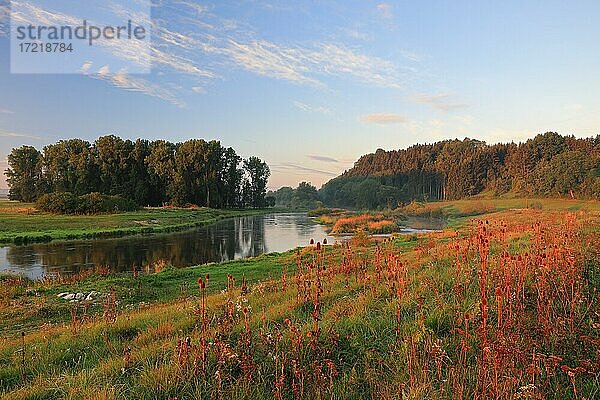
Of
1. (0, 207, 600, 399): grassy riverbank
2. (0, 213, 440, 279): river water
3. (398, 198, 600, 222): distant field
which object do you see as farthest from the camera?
(398, 198, 600, 222): distant field

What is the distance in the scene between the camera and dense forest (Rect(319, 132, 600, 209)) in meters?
78.2

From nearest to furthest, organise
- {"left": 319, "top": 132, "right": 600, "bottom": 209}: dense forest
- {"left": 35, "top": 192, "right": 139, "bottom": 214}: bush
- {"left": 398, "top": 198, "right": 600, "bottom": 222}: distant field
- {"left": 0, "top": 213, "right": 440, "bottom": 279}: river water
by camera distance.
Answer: {"left": 0, "top": 213, "right": 440, "bottom": 279}: river water < {"left": 35, "top": 192, "right": 139, "bottom": 214}: bush < {"left": 398, "top": 198, "right": 600, "bottom": 222}: distant field < {"left": 319, "top": 132, "right": 600, "bottom": 209}: dense forest

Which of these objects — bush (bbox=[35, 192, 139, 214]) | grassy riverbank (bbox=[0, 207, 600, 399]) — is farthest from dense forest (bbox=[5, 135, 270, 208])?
grassy riverbank (bbox=[0, 207, 600, 399])

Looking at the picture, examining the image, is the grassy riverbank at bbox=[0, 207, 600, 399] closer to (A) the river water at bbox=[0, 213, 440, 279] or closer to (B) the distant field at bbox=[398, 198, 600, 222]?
(A) the river water at bbox=[0, 213, 440, 279]

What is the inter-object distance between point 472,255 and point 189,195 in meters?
86.2

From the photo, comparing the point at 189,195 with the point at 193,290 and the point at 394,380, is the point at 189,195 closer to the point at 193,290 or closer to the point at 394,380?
the point at 193,290

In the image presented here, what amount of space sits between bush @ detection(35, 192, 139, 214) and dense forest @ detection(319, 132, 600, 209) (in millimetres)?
74617

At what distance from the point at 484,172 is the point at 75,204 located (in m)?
114

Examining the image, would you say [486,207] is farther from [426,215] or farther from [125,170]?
[125,170]

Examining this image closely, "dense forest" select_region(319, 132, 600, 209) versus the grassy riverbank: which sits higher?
"dense forest" select_region(319, 132, 600, 209)

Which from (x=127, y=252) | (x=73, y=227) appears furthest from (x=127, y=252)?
(x=73, y=227)

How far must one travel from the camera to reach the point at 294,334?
488 cm

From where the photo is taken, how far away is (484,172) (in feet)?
405

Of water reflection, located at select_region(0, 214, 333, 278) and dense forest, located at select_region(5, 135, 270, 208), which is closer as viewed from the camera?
water reflection, located at select_region(0, 214, 333, 278)
